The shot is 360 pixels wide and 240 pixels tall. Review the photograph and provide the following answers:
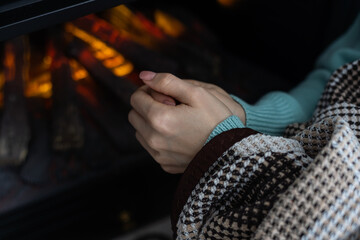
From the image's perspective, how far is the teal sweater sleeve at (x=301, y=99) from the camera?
2.11 feet

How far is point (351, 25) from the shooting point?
0.83 meters

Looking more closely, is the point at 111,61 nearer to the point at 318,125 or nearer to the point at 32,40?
the point at 32,40

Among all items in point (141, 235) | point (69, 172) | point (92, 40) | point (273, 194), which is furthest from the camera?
point (141, 235)

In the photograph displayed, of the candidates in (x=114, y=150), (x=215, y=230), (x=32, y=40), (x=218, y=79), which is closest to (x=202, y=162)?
(x=215, y=230)

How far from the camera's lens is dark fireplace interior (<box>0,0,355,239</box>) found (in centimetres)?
80

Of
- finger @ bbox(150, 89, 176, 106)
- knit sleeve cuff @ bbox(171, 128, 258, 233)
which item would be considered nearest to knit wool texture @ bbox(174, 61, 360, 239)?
knit sleeve cuff @ bbox(171, 128, 258, 233)

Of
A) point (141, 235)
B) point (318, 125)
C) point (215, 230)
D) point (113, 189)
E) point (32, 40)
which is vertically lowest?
point (141, 235)

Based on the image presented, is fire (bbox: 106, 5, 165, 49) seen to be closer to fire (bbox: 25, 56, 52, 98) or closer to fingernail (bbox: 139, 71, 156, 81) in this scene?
→ fire (bbox: 25, 56, 52, 98)

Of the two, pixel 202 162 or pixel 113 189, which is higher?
pixel 202 162

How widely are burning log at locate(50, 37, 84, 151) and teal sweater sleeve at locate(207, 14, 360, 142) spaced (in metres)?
0.35

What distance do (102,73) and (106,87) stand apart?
34 mm

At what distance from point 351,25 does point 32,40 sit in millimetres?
693

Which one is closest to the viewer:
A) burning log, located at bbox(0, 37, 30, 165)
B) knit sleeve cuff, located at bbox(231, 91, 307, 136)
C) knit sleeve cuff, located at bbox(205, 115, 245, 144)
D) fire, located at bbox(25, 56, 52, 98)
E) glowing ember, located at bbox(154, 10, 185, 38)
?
knit sleeve cuff, located at bbox(205, 115, 245, 144)

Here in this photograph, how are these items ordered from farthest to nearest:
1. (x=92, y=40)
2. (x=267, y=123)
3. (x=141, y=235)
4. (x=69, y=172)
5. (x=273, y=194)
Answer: (x=141, y=235), (x=92, y=40), (x=69, y=172), (x=267, y=123), (x=273, y=194)
